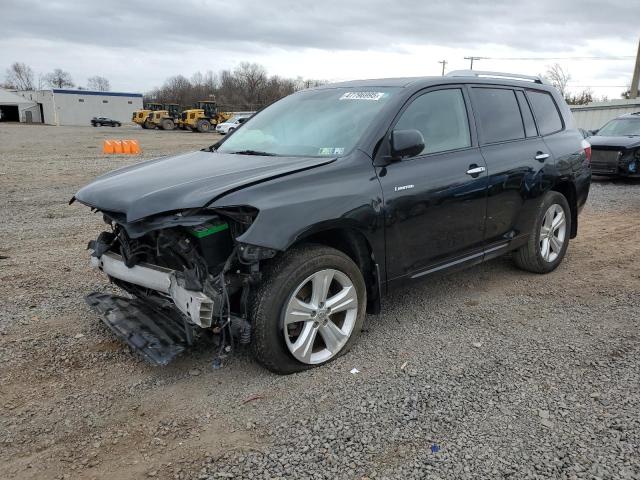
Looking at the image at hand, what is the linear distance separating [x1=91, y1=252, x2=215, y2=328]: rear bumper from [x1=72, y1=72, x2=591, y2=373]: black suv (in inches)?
0.5

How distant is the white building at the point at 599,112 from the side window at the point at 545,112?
81.9 feet

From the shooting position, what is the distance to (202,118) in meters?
47.4

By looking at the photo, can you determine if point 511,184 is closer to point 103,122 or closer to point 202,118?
point 202,118

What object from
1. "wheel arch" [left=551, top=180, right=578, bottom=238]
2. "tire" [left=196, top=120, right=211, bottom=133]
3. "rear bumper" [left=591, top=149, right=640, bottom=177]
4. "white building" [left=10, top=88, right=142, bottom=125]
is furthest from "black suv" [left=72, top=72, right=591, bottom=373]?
"white building" [left=10, top=88, right=142, bottom=125]

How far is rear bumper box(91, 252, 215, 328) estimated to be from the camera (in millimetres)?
2939

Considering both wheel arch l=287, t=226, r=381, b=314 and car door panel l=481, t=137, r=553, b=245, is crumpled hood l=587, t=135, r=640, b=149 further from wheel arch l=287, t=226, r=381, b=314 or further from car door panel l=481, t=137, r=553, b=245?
wheel arch l=287, t=226, r=381, b=314

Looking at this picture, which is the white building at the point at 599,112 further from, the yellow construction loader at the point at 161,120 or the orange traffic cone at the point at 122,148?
the yellow construction loader at the point at 161,120

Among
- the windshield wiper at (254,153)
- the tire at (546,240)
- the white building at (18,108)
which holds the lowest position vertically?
the tire at (546,240)

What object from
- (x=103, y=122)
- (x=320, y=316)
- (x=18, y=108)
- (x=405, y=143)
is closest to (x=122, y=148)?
(x=405, y=143)

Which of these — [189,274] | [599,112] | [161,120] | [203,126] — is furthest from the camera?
[161,120]

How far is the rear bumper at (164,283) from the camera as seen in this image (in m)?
2.94

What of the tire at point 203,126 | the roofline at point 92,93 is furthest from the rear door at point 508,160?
the roofline at point 92,93

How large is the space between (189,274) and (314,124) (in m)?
1.66

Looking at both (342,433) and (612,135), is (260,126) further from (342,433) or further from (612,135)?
(612,135)
